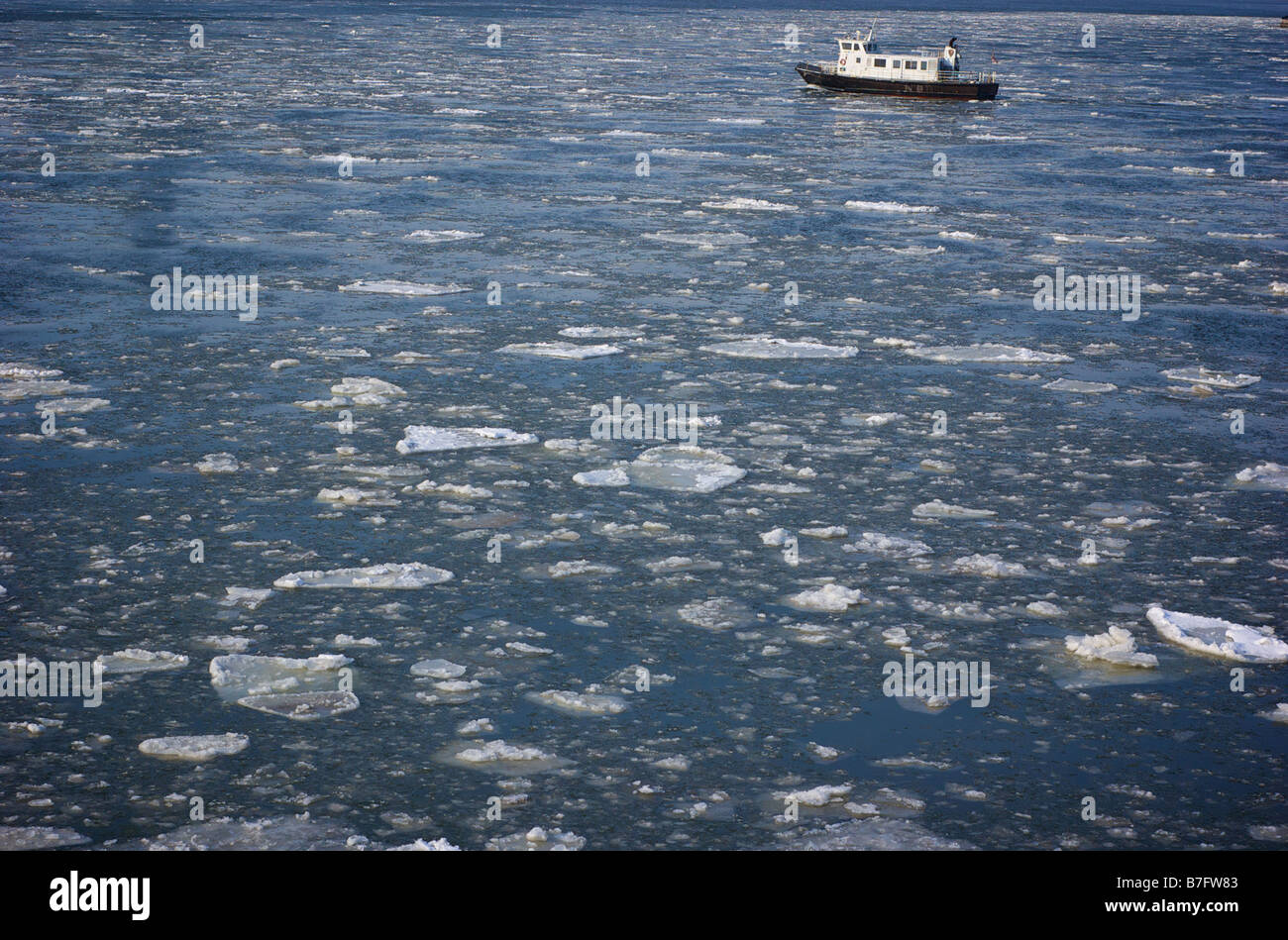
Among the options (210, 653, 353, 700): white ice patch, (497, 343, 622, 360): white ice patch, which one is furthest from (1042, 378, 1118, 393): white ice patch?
(210, 653, 353, 700): white ice patch

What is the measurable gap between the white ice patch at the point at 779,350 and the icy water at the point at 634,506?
0.15 feet

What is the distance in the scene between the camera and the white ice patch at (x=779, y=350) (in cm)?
1146

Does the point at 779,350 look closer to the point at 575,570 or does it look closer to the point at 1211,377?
the point at 1211,377

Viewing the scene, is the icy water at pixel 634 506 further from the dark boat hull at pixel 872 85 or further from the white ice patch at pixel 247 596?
the dark boat hull at pixel 872 85

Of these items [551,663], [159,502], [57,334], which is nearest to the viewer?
[551,663]

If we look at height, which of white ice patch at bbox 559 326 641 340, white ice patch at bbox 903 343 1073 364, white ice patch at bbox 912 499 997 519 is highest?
white ice patch at bbox 559 326 641 340

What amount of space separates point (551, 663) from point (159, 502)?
3.07 m

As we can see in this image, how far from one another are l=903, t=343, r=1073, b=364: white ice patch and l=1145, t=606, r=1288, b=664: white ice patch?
482cm

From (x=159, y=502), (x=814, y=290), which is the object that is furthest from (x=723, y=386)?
(x=159, y=502)

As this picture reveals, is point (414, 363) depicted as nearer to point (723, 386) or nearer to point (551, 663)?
point (723, 386)

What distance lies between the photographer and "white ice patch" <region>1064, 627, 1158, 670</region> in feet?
21.3

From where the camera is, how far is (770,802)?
17.6ft

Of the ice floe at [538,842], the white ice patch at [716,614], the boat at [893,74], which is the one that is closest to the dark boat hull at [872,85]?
the boat at [893,74]

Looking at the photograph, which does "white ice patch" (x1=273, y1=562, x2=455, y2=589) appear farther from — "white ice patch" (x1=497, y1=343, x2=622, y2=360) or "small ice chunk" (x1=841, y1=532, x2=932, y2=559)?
"white ice patch" (x1=497, y1=343, x2=622, y2=360)
